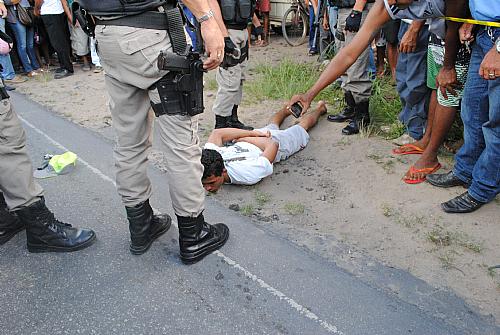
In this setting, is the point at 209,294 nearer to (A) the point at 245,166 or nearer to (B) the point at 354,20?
(A) the point at 245,166

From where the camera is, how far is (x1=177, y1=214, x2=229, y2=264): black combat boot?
7.05 feet

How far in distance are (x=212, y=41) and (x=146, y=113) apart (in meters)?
0.49

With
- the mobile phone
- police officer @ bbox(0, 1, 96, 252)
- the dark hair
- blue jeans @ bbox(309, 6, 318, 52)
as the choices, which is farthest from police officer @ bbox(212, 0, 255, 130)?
blue jeans @ bbox(309, 6, 318, 52)

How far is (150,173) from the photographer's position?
325 centimetres

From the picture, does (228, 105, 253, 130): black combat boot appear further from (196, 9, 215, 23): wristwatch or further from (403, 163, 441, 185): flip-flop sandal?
(196, 9, 215, 23): wristwatch

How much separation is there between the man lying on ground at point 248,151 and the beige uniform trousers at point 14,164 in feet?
3.32

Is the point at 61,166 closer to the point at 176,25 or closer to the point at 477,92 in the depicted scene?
the point at 176,25

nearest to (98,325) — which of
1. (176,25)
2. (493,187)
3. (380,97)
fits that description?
(176,25)

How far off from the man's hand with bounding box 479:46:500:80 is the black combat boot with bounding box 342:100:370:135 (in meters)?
1.59

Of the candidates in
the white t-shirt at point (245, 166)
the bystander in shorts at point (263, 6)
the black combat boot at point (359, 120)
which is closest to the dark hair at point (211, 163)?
the white t-shirt at point (245, 166)

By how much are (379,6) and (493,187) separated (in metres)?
1.28

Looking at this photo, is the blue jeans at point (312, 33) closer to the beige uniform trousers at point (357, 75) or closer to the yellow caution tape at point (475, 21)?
the beige uniform trousers at point (357, 75)

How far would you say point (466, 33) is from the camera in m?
2.46

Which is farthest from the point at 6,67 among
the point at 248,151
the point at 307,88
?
the point at 248,151
